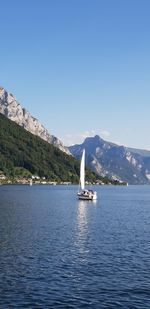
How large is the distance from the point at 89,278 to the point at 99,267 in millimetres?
6521

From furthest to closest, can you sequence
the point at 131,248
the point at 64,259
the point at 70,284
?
the point at 131,248 < the point at 64,259 < the point at 70,284

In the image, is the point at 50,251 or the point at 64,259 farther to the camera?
the point at 50,251

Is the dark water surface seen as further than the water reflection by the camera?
No

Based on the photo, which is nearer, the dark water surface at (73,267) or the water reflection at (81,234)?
the dark water surface at (73,267)

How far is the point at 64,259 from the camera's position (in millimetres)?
69812

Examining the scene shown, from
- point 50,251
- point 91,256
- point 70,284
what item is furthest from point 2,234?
point 70,284

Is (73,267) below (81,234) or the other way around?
below

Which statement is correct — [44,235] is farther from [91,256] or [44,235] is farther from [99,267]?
[99,267]

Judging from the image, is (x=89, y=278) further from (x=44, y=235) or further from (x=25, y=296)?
(x=44, y=235)

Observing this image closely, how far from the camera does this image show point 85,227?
114 metres

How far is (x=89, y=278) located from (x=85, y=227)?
5555 cm

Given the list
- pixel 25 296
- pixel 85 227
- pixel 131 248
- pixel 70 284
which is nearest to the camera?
pixel 25 296

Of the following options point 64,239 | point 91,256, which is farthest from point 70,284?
point 64,239

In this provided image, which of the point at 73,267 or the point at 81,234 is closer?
the point at 73,267
